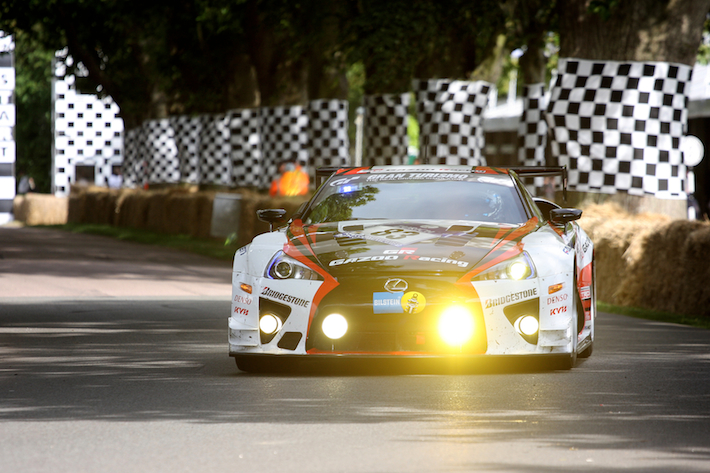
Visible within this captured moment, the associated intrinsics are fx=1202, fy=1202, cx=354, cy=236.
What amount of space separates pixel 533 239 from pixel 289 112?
19512 mm

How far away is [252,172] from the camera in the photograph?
29703 millimetres

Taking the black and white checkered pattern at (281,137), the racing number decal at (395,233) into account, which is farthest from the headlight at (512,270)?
the black and white checkered pattern at (281,137)

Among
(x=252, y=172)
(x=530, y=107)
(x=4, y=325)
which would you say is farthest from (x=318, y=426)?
(x=252, y=172)

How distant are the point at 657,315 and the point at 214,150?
22.2m

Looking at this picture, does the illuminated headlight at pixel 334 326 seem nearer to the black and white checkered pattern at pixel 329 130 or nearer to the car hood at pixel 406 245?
the car hood at pixel 406 245

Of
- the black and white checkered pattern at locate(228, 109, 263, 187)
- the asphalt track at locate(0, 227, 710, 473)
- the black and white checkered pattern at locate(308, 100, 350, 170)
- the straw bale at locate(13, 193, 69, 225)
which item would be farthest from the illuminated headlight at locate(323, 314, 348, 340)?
the straw bale at locate(13, 193, 69, 225)

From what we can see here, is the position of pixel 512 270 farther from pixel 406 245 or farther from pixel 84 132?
pixel 84 132

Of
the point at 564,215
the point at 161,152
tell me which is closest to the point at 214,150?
the point at 161,152

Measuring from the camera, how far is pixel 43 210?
40969 mm

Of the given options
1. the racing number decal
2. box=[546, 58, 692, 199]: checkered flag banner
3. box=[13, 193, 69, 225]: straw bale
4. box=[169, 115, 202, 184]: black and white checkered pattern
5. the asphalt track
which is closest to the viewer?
the asphalt track

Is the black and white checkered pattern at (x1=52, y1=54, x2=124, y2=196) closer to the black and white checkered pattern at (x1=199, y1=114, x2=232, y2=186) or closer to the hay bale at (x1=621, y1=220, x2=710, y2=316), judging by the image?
the black and white checkered pattern at (x1=199, y1=114, x2=232, y2=186)

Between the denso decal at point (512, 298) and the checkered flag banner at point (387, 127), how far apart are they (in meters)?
17.0

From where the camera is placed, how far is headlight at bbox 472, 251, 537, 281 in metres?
7.18

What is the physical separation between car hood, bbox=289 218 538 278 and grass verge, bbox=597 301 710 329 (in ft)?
13.1
